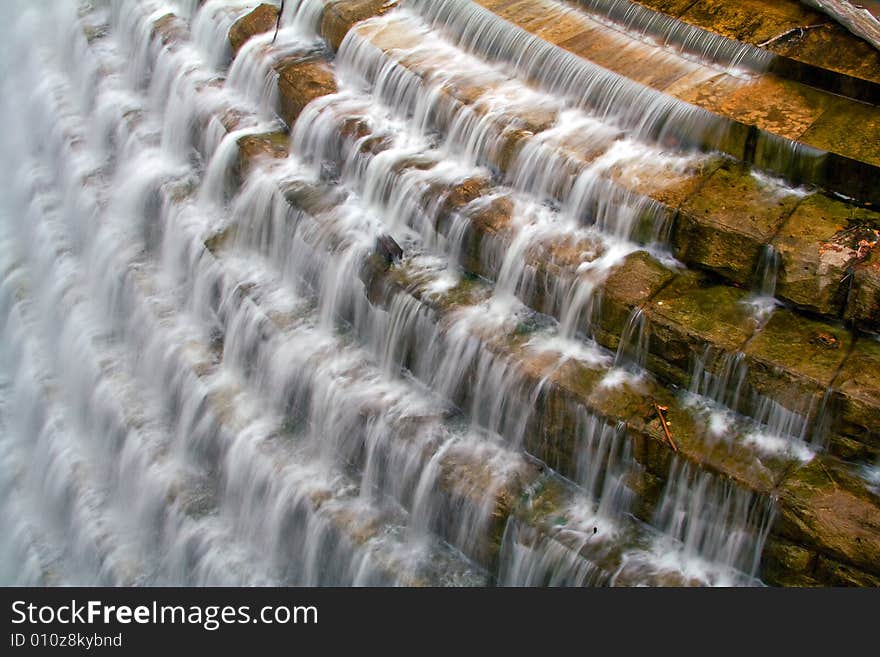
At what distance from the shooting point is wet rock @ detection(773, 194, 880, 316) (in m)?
10.1

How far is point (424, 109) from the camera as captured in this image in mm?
13281

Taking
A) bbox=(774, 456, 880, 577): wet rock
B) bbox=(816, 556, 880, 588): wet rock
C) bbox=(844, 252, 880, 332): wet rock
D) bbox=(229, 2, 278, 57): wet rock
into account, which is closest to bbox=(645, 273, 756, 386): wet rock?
bbox=(844, 252, 880, 332): wet rock

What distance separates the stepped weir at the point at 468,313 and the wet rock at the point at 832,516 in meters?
0.02

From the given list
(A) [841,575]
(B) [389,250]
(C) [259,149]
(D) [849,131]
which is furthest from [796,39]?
(C) [259,149]

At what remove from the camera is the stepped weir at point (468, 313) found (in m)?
9.97

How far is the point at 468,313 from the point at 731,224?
255cm

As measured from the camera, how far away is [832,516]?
30.1 ft

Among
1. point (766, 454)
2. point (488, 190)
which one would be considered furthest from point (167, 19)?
point (766, 454)

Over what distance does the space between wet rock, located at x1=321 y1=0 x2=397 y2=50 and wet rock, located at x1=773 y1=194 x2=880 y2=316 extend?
6286 mm

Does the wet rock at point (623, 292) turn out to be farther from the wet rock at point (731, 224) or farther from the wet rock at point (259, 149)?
the wet rock at point (259, 149)

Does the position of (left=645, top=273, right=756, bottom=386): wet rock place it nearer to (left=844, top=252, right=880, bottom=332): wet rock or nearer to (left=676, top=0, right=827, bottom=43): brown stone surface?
(left=844, top=252, right=880, bottom=332): wet rock

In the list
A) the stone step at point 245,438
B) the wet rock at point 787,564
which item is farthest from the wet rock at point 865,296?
the stone step at point 245,438

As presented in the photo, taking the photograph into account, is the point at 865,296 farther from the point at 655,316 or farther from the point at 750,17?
the point at 750,17

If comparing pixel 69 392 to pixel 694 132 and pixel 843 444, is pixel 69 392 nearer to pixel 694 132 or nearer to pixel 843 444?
pixel 694 132
